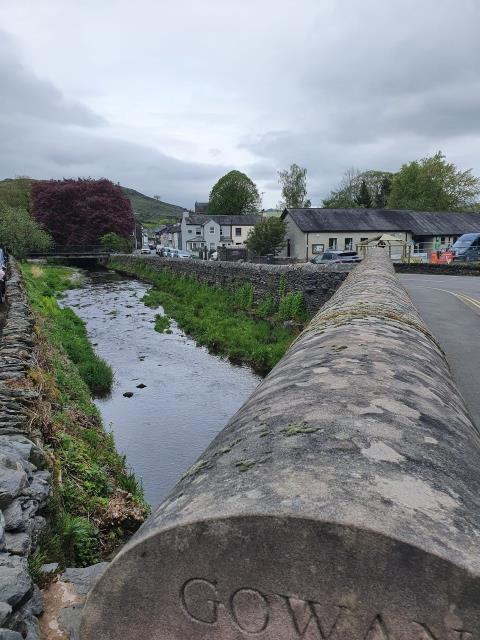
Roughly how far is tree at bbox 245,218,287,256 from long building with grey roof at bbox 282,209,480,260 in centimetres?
226

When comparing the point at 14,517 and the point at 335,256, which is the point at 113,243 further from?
the point at 14,517

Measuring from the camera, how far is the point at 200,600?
1.51m

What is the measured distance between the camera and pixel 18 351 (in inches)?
350

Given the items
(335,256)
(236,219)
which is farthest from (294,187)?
(335,256)

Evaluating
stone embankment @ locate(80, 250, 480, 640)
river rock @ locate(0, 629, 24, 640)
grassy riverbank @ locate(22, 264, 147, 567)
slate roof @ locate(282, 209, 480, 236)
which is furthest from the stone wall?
slate roof @ locate(282, 209, 480, 236)

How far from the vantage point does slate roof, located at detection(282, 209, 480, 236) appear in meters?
54.8

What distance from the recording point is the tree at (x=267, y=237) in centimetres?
5244

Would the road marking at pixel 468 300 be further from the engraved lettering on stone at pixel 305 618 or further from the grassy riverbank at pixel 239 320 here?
the engraved lettering on stone at pixel 305 618

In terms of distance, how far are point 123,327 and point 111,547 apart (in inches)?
672

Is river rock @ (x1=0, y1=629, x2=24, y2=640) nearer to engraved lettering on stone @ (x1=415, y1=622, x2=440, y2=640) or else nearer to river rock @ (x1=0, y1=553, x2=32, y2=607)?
river rock @ (x1=0, y1=553, x2=32, y2=607)

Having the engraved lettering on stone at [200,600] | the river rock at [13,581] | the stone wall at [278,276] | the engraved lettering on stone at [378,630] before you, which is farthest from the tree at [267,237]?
the engraved lettering on stone at [378,630]

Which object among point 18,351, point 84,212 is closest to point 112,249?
point 84,212

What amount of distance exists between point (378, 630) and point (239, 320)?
1944 cm

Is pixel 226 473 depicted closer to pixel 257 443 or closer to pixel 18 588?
pixel 257 443
